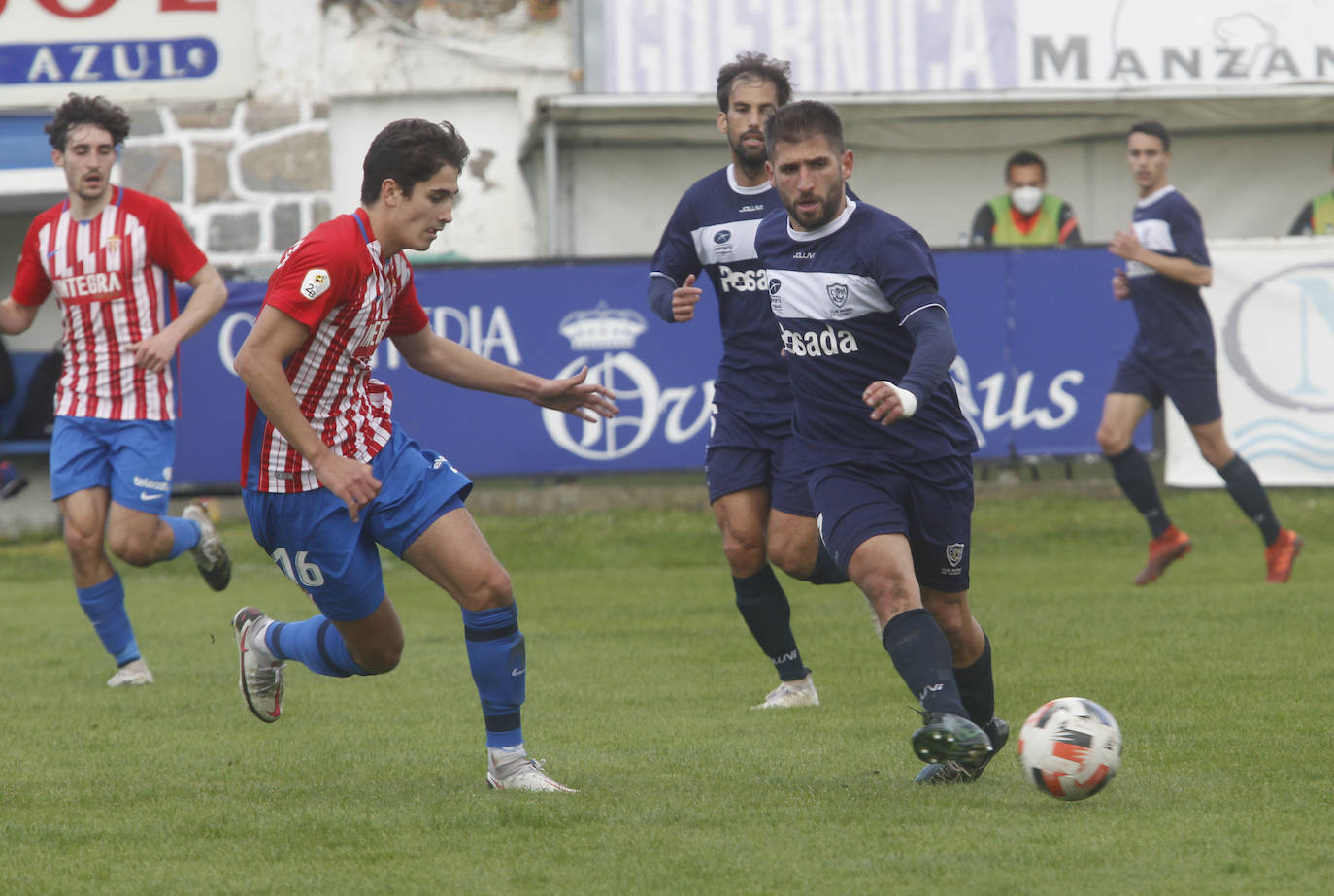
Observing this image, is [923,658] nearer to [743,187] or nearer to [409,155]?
[409,155]

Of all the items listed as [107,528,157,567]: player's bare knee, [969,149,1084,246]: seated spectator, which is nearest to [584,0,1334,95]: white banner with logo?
[969,149,1084,246]: seated spectator

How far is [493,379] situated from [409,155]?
881 mm

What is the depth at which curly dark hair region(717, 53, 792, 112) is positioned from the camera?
6.75m

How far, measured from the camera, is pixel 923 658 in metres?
4.71

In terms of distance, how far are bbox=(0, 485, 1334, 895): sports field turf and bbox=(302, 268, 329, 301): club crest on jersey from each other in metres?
1.41

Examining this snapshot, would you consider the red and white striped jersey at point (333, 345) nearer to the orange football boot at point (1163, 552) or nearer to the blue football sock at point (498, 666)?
the blue football sock at point (498, 666)

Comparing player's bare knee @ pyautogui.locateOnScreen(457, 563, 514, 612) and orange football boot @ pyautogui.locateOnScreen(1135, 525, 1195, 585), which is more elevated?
player's bare knee @ pyautogui.locateOnScreen(457, 563, 514, 612)

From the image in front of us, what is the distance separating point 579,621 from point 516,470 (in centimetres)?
331

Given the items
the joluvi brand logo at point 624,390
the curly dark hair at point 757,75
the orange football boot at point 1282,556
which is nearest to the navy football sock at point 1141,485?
the orange football boot at point 1282,556

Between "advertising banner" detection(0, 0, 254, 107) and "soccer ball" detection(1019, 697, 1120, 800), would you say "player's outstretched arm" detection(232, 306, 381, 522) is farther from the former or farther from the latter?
"advertising banner" detection(0, 0, 254, 107)

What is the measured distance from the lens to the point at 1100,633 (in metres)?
8.41

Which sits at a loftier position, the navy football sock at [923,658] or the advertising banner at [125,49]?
the advertising banner at [125,49]

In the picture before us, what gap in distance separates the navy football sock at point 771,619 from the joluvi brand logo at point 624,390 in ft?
18.5

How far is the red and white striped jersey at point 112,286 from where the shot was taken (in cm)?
785
